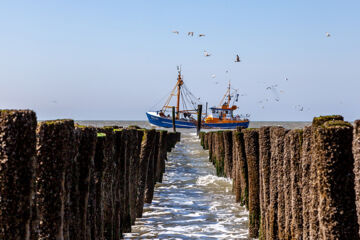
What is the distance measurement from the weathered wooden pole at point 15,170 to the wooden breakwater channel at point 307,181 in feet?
8.42

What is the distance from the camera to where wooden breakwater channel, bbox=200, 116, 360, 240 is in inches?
179

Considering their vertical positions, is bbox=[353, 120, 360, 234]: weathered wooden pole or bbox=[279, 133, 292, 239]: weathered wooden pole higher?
bbox=[353, 120, 360, 234]: weathered wooden pole

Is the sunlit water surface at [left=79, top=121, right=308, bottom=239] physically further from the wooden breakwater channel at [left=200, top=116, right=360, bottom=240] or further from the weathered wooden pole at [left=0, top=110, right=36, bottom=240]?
the weathered wooden pole at [left=0, top=110, right=36, bottom=240]

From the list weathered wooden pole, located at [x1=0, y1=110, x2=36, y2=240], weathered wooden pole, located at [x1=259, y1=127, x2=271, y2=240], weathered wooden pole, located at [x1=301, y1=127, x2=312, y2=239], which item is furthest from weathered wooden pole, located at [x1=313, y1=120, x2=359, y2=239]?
weathered wooden pole, located at [x1=259, y1=127, x2=271, y2=240]

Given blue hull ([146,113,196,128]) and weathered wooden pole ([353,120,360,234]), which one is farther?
blue hull ([146,113,196,128])

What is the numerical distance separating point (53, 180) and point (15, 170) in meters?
0.67

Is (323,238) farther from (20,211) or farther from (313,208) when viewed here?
(20,211)

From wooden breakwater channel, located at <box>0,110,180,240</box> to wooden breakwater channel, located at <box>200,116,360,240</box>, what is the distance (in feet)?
7.60

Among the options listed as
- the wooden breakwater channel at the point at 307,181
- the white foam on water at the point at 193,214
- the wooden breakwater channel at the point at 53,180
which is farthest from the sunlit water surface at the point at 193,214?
the wooden breakwater channel at the point at 53,180

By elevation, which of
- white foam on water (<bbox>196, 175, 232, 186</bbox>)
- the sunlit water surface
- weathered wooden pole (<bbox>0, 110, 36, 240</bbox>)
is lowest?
white foam on water (<bbox>196, 175, 232, 186</bbox>)

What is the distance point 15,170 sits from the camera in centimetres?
382

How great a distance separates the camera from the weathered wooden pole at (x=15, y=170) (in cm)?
378

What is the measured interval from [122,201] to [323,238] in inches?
175

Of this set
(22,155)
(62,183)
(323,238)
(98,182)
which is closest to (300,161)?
(323,238)
